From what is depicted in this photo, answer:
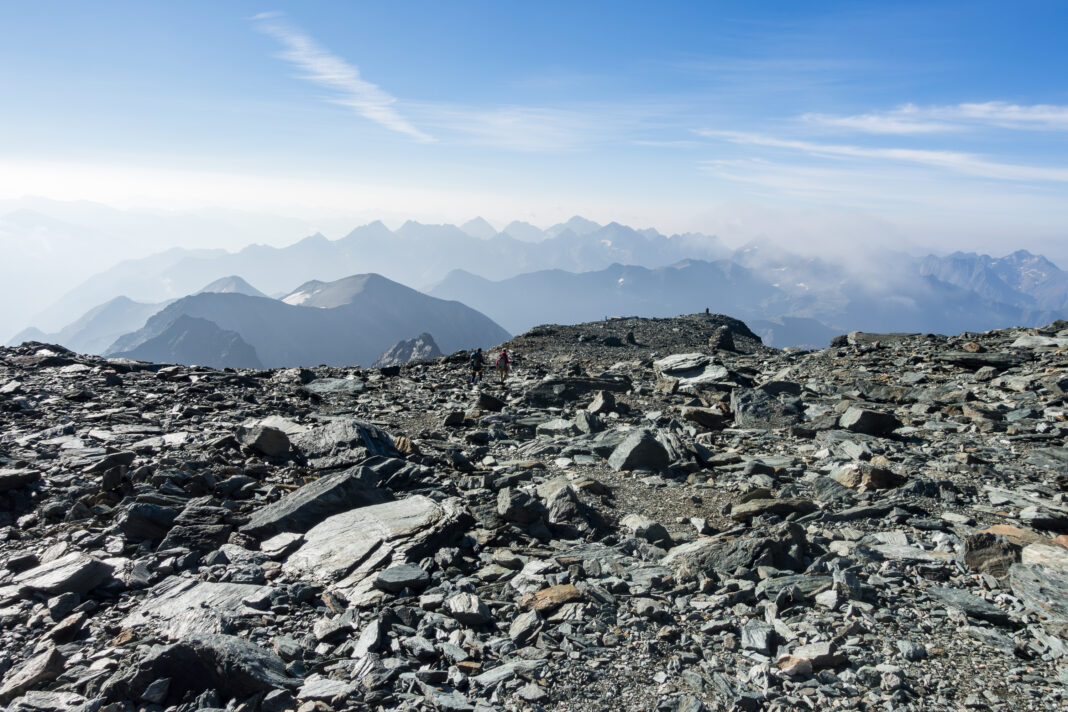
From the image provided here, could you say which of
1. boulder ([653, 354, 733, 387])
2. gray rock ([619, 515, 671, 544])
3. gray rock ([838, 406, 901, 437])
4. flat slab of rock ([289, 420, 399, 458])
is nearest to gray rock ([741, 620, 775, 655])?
gray rock ([619, 515, 671, 544])

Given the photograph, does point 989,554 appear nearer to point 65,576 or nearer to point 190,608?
point 190,608

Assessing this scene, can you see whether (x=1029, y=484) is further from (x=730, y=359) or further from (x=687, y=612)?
(x=730, y=359)

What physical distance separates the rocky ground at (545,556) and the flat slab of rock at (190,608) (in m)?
0.04

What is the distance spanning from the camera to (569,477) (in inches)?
478

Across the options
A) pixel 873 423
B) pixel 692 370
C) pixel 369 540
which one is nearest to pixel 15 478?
pixel 369 540

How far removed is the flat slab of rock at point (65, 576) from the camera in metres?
7.55

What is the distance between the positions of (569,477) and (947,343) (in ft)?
67.8

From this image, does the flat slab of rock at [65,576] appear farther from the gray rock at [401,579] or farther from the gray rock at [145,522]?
the gray rock at [401,579]

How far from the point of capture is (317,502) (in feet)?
31.7

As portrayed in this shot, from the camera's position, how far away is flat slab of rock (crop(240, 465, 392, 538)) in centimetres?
930

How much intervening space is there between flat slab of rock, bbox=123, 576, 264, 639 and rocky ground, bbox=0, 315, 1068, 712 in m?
0.04

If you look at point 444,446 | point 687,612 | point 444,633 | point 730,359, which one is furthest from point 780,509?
point 730,359

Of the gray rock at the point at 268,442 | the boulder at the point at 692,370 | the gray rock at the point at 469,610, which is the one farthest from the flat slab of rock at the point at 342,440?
the boulder at the point at 692,370

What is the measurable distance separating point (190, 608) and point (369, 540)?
2.37 metres
